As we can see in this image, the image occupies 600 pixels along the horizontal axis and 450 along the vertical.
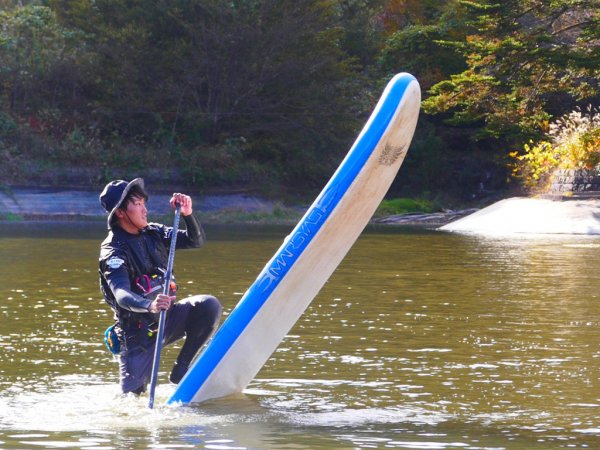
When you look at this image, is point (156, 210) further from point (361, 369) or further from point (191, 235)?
point (191, 235)

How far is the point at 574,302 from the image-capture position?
45.0 feet

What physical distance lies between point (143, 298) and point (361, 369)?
236cm

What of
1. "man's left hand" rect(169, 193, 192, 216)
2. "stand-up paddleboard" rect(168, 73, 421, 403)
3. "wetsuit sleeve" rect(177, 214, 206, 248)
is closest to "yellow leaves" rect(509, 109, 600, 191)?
"stand-up paddleboard" rect(168, 73, 421, 403)

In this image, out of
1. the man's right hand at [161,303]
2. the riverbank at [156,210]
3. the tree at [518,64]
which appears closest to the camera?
the man's right hand at [161,303]

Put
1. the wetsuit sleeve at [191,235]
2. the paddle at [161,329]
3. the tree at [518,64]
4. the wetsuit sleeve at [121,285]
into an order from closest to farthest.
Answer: the wetsuit sleeve at [121,285]
the paddle at [161,329]
the wetsuit sleeve at [191,235]
the tree at [518,64]

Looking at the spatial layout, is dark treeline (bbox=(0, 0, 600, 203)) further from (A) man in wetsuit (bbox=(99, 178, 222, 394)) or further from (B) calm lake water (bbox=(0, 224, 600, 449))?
(A) man in wetsuit (bbox=(99, 178, 222, 394))

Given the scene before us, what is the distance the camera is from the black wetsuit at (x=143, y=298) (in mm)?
7781

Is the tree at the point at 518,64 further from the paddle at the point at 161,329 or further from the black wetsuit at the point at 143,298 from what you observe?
the paddle at the point at 161,329

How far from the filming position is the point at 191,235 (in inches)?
320

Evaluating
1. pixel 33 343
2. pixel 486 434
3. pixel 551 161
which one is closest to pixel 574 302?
pixel 33 343

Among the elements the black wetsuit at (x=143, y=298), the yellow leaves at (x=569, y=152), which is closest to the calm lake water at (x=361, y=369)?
the black wetsuit at (x=143, y=298)

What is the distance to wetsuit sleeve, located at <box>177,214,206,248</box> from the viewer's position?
8.05m

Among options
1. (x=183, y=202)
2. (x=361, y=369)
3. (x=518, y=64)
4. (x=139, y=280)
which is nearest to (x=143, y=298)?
(x=139, y=280)

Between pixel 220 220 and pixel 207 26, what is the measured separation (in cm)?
798
